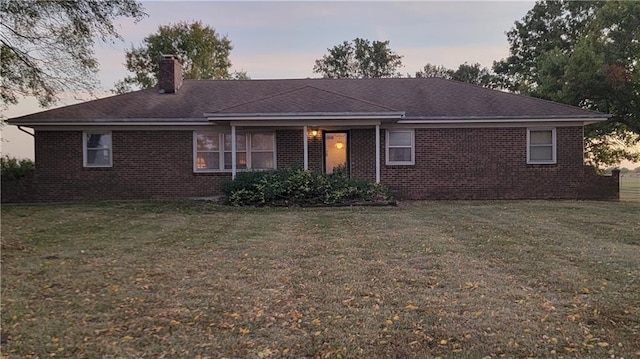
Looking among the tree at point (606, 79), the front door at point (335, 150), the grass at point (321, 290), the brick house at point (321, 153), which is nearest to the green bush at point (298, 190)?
the brick house at point (321, 153)

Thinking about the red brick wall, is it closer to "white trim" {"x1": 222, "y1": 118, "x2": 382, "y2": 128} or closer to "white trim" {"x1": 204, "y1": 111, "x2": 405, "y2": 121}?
"white trim" {"x1": 222, "y1": 118, "x2": 382, "y2": 128}

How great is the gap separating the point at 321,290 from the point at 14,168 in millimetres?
14719

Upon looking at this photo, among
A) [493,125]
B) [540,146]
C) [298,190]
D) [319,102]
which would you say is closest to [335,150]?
[319,102]

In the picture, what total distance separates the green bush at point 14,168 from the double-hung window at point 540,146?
1594cm

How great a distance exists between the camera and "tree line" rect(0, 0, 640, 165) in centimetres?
1041

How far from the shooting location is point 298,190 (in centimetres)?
1294

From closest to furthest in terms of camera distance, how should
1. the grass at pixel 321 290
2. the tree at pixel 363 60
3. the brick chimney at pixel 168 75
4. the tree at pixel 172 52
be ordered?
1. the grass at pixel 321 290
2. the brick chimney at pixel 168 75
3. the tree at pixel 172 52
4. the tree at pixel 363 60

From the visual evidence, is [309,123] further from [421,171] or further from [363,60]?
[363,60]

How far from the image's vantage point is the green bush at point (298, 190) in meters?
12.8

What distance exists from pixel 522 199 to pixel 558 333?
12.2 meters

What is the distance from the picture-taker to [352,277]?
539cm

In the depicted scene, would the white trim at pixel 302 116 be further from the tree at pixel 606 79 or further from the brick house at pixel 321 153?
the tree at pixel 606 79

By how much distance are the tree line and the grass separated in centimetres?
449

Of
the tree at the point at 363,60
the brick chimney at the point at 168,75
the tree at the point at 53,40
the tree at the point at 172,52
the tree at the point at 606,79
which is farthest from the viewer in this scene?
the tree at the point at 363,60
